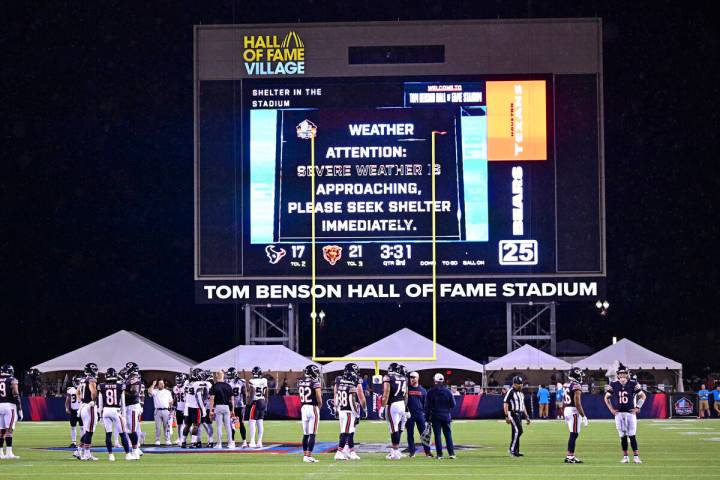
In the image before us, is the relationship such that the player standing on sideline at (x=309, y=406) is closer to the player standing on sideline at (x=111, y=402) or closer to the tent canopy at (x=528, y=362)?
the player standing on sideline at (x=111, y=402)

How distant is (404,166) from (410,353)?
6066 mm

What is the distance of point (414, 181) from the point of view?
33.0 m

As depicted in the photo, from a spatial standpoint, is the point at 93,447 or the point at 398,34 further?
the point at 398,34

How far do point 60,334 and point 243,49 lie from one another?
70.7 ft

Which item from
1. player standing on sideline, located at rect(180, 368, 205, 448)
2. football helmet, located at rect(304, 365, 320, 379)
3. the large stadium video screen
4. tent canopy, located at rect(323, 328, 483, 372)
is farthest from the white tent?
football helmet, located at rect(304, 365, 320, 379)

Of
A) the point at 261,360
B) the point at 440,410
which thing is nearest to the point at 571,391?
the point at 440,410

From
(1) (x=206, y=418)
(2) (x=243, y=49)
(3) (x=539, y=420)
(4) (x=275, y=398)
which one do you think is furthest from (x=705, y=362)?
(1) (x=206, y=418)

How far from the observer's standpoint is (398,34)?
111 feet

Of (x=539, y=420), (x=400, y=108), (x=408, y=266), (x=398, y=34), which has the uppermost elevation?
(x=398, y=34)

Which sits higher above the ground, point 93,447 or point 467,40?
point 467,40

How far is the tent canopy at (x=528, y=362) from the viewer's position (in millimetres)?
36062

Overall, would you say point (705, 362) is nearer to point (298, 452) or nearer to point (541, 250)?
point (541, 250)

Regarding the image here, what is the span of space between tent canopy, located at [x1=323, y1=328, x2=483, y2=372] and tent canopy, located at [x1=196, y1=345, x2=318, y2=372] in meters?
1.19

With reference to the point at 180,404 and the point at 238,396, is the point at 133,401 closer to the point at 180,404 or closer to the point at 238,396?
the point at 238,396
